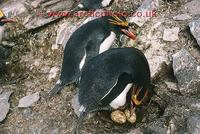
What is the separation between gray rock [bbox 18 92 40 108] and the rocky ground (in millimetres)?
14

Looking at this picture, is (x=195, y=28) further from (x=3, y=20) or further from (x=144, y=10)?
(x=3, y=20)

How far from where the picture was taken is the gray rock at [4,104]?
6308 mm

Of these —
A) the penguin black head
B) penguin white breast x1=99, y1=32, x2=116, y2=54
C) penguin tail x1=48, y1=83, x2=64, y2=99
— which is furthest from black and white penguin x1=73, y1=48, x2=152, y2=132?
the penguin black head

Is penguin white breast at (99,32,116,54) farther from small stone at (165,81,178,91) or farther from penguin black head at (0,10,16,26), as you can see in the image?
penguin black head at (0,10,16,26)

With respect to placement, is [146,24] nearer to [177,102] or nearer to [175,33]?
[175,33]

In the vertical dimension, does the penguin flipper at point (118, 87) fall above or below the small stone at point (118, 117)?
above

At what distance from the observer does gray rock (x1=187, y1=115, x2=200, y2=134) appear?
16.7 ft

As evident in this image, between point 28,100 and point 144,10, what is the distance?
200cm

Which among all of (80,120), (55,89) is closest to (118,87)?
(80,120)

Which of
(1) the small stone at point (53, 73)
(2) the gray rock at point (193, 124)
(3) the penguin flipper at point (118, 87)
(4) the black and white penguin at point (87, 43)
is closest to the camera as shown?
(2) the gray rock at point (193, 124)

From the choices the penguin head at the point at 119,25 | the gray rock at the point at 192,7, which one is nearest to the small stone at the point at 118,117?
the penguin head at the point at 119,25

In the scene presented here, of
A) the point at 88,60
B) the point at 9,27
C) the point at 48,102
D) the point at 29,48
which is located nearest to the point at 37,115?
the point at 48,102

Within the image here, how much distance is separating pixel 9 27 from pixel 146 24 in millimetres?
2242

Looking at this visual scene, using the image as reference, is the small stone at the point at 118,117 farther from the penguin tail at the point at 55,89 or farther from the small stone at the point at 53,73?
the small stone at the point at 53,73
